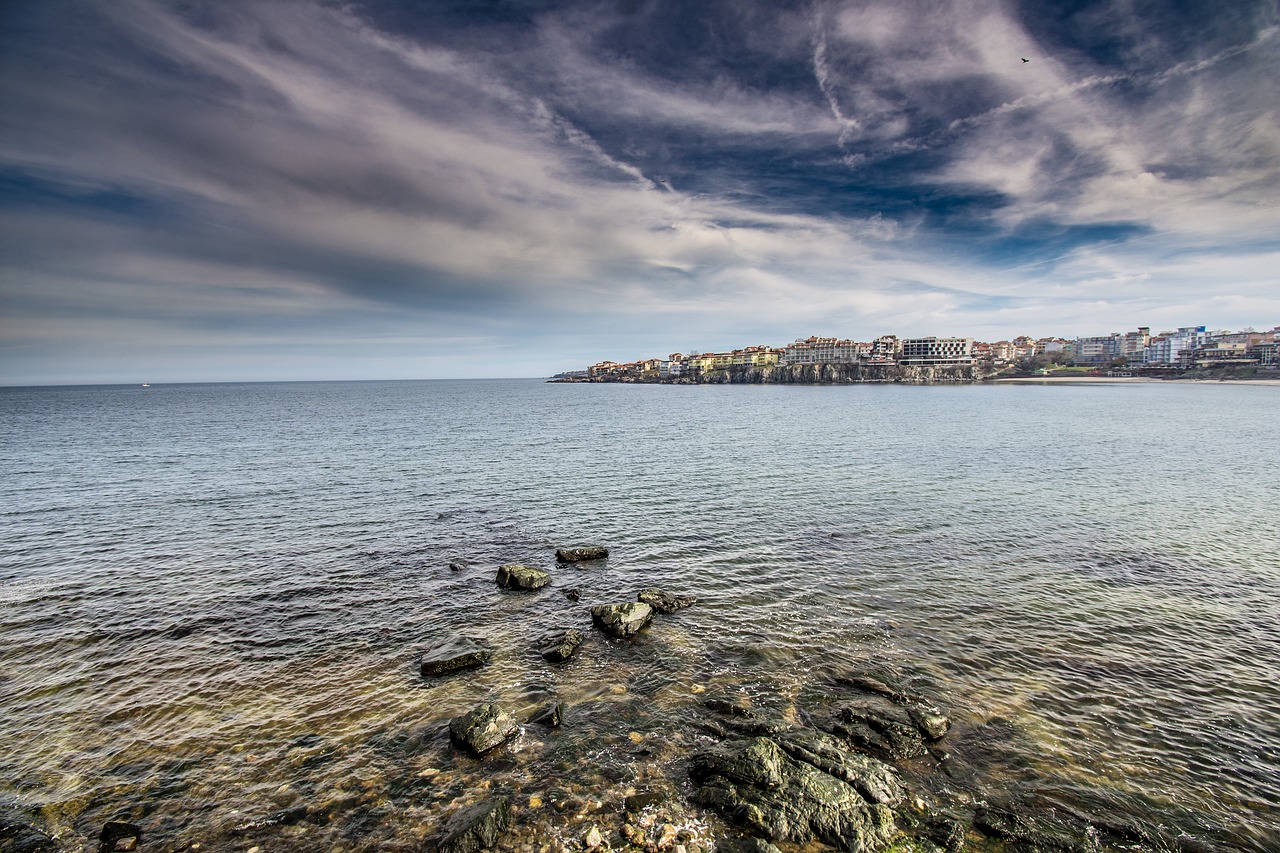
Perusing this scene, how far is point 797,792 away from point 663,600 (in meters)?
11.0

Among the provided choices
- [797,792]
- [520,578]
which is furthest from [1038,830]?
[520,578]

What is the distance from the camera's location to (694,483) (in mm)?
48125

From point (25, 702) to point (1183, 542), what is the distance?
52128mm

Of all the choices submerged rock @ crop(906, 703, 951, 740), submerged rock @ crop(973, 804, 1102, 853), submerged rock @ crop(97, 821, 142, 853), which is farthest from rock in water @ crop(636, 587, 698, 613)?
submerged rock @ crop(97, 821, 142, 853)

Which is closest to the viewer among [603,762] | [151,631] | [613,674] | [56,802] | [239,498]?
[56,802]

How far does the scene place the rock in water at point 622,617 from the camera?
20312mm

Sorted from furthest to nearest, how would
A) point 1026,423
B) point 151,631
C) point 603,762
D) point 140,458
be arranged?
1. point 1026,423
2. point 140,458
3. point 151,631
4. point 603,762

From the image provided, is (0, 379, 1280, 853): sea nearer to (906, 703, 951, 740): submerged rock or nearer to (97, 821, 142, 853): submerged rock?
(97, 821, 142, 853): submerged rock

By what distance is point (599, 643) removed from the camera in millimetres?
19953

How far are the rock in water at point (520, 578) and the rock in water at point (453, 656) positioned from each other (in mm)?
4991

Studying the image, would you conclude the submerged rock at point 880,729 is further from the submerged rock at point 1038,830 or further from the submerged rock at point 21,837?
the submerged rock at point 21,837

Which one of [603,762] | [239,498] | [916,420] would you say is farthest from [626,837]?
[916,420]

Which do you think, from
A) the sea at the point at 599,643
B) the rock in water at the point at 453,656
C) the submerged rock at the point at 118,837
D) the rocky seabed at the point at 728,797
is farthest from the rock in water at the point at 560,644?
the submerged rock at the point at 118,837

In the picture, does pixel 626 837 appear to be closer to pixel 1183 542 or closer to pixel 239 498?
pixel 1183 542
